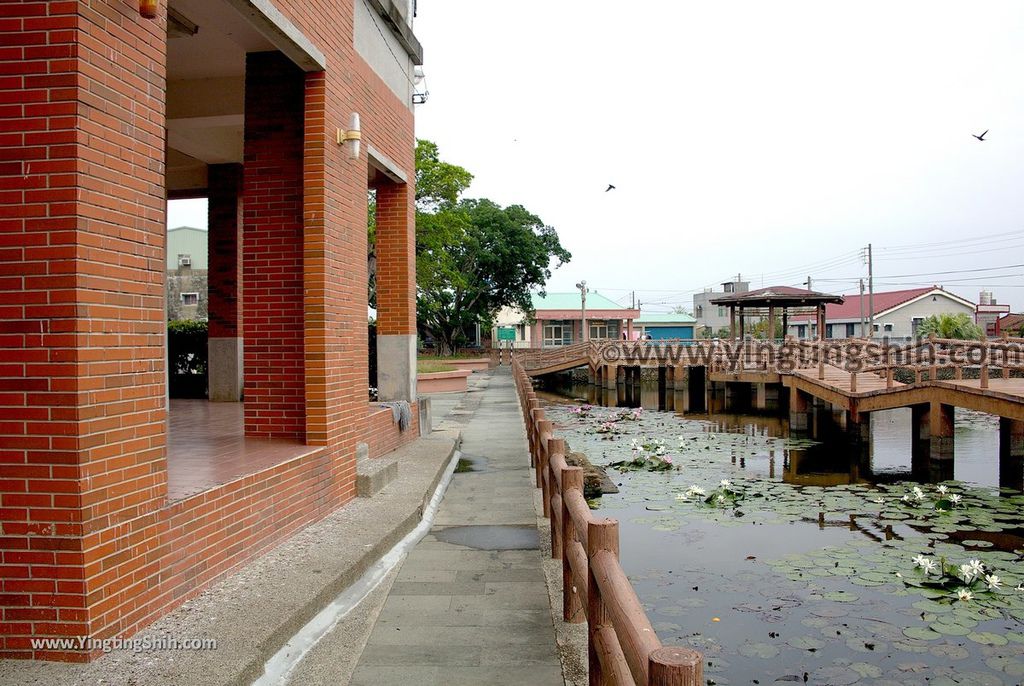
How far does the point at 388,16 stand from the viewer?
8.43 m

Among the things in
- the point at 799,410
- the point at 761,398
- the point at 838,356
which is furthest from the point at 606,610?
the point at 761,398

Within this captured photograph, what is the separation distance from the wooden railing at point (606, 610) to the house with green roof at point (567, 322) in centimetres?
4806

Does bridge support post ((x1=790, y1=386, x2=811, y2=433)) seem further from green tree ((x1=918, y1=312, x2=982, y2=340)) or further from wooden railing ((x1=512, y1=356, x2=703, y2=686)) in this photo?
A: green tree ((x1=918, y1=312, x2=982, y2=340))

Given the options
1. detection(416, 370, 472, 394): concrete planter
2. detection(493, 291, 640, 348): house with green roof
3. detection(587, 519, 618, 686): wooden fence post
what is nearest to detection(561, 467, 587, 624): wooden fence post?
detection(587, 519, 618, 686): wooden fence post

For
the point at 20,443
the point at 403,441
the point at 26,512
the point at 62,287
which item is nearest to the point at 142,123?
the point at 62,287

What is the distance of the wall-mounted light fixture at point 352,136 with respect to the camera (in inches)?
258

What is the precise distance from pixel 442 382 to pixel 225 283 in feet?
50.1

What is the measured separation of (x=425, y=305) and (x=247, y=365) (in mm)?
29717

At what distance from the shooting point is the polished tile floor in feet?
15.3

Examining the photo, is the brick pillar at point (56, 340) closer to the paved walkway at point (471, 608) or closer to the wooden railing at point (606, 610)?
the paved walkway at point (471, 608)

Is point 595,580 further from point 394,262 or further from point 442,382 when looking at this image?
point 442,382

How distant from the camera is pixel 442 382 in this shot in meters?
26.3

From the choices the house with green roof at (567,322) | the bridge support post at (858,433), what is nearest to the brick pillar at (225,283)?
the bridge support post at (858,433)

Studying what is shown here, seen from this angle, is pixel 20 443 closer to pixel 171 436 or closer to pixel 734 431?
pixel 171 436
